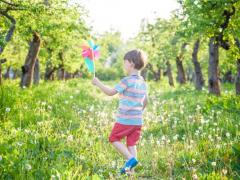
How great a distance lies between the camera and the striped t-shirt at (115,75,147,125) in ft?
20.2

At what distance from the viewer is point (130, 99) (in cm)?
618

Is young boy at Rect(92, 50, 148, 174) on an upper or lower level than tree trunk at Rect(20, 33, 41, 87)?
lower

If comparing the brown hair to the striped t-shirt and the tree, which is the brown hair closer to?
the striped t-shirt

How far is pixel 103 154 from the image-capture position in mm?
7117

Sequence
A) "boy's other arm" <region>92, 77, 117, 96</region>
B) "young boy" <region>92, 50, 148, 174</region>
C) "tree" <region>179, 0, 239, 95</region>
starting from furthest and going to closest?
"tree" <region>179, 0, 239, 95</region> < "young boy" <region>92, 50, 148, 174</region> < "boy's other arm" <region>92, 77, 117, 96</region>

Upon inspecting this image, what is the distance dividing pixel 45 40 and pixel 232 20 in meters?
12.6

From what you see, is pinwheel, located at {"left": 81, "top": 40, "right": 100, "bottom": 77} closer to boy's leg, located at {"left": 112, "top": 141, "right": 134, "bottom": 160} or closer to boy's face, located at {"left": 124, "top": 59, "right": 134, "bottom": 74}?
boy's face, located at {"left": 124, "top": 59, "right": 134, "bottom": 74}

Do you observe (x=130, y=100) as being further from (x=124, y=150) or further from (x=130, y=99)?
(x=124, y=150)

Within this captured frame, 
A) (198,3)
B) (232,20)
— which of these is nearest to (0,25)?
(198,3)

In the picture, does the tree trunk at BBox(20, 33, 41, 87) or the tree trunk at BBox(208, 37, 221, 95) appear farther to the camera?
the tree trunk at BBox(20, 33, 41, 87)

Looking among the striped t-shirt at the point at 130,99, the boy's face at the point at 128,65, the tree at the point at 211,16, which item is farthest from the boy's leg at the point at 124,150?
the tree at the point at 211,16

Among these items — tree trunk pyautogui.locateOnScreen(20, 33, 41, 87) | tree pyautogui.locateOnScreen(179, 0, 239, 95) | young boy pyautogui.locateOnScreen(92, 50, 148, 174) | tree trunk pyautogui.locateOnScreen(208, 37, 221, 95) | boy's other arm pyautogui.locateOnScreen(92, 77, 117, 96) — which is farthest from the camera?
tree trunk pyautogui.locateOnScreen(20, 33, 41, 87)

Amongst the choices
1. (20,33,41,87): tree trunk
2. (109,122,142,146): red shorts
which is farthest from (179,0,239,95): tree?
(20,33,41,87): tree trunk

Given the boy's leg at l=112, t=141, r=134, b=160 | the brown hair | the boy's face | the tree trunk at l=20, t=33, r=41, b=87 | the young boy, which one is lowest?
the boy's leg at l=112, t=141, r=134, b=160
